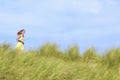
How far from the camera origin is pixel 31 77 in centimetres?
1180

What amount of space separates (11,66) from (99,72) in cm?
316

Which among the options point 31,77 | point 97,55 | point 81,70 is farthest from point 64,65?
point 97,55

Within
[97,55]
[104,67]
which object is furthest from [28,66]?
[97,55]

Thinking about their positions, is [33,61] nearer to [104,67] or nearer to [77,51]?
[104,67]

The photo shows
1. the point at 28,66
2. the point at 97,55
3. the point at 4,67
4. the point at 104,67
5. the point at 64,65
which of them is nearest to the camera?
the point at 4,67

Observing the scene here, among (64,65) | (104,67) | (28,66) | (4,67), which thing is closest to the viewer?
(4,67)

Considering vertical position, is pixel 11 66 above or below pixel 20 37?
below

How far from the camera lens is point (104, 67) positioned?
1520 centimetres

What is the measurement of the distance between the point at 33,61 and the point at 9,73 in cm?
138

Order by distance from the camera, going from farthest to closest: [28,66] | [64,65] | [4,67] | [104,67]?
[104,67], [64,65], [28,66], [4,67]

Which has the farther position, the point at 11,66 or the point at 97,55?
the point at 97,55

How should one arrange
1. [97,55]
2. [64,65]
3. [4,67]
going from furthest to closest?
[97,55] < [64,65] < [4,67]

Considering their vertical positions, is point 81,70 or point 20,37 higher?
point 20,37

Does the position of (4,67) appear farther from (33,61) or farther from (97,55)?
(97,55)
